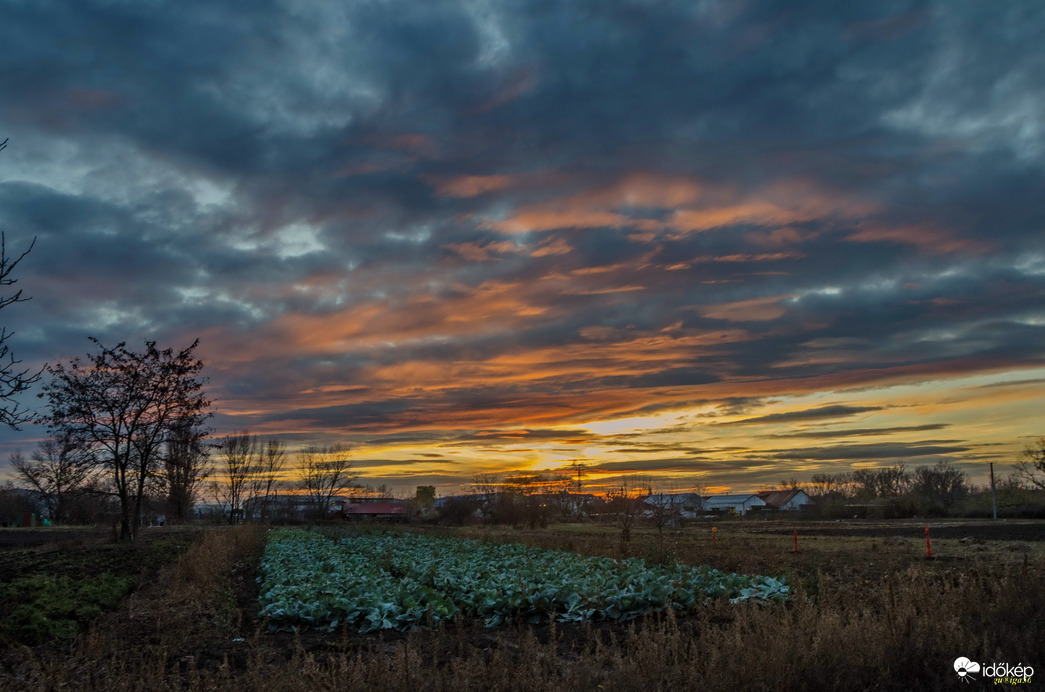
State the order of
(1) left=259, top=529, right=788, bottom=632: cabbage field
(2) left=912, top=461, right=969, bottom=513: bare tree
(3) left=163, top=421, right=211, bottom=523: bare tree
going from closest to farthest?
(1) left=259, top=529, right=788, bottom=632: cabbage field < (3) left=163, top=421, right=211, bottom=523: bare tree < (2) left=912, top=461, right=969, bottom=513: bare tree

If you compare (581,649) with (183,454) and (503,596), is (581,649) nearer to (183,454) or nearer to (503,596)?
(503,596)

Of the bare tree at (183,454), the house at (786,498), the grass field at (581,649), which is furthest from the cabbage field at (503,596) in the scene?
the house at (786,498)

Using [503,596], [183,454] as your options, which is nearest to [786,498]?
[183,454]

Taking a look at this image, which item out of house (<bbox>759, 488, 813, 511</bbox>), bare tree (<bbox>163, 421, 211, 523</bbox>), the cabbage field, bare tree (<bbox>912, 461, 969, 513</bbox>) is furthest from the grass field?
house (<bbox>759, 488, 813, 511</bbox>)

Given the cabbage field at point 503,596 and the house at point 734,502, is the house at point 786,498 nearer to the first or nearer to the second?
the house at point 734,502

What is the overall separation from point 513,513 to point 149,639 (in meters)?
60.0

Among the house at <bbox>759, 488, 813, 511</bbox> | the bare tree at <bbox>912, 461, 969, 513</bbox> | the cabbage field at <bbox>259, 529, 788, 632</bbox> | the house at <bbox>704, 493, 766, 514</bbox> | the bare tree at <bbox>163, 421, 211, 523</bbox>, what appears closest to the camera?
the cabbage field at <bbox>259, 529, 788, 632</bbox>

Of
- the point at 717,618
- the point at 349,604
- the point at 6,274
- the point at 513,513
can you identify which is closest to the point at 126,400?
the point at 6,274

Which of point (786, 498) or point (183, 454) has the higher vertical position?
point (183, 454)

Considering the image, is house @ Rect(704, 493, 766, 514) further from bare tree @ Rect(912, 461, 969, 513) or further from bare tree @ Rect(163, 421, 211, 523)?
bare tree @ Rect(163, 421, 211, 523)

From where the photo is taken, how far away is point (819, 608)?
31.8ft

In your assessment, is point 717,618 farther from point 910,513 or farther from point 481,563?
point 910,513

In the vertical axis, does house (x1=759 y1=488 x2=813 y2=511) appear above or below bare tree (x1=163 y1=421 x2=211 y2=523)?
below

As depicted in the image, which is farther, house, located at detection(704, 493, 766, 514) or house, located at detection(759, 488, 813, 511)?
house, located at detection(704, 493, 766, 514)
